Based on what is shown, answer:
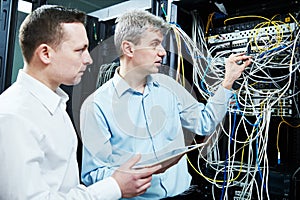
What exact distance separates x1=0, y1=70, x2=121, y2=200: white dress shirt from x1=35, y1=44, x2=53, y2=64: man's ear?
0.06 meters

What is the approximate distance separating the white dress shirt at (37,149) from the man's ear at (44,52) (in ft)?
0.19

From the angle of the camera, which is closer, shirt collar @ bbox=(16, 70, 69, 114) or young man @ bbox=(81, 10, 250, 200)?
shirt collar @ bbox=(16, 70, 69, 114)

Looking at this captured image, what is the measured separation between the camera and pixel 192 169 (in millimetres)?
1302

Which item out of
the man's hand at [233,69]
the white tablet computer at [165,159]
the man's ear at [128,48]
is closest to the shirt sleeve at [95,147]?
the white tablet computer at [165,159]

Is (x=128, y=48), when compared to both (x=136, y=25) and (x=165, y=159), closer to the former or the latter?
(x=136, y=25)

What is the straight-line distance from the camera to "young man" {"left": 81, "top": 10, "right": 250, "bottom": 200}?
36.4 inches

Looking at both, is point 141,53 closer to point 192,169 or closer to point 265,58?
point 265,58

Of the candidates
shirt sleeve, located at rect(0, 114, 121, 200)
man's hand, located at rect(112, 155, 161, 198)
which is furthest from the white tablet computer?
shirt sleeve, located at rect(0, 114, 121, 200)

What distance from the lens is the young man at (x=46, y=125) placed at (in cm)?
56

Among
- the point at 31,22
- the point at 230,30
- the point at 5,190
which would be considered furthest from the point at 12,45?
the point at 230,30

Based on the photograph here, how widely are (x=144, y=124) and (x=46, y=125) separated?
0.40m

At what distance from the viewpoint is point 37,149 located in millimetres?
583

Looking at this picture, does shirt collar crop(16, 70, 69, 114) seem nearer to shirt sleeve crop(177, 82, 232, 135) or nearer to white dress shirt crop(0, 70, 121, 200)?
white dress shirt crop(0, 70, 121, 200)

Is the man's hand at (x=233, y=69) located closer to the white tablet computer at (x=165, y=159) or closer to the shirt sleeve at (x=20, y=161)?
the white tablet computer at (x=165, y=159)
